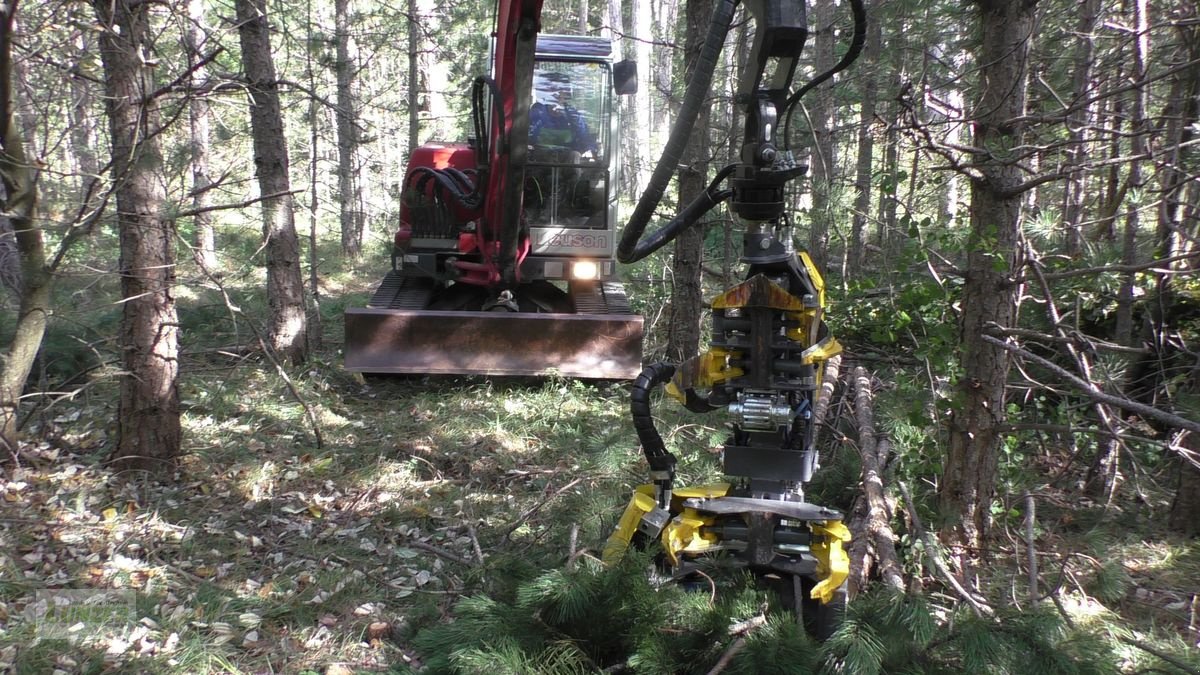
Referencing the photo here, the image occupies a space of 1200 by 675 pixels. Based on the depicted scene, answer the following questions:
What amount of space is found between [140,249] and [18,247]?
2.01 feet

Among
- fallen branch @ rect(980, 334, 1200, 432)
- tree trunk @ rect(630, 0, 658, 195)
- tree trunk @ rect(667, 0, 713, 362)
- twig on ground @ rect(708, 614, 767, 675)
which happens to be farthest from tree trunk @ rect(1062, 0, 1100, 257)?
tree trunk @ rect(630, 0, 658, 195)

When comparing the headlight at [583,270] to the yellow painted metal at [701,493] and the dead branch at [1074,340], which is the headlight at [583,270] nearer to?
the dead branch at [1074,340]

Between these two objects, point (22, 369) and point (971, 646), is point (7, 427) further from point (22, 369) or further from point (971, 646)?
point (971, 646)

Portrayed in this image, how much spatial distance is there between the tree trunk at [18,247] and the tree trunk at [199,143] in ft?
2.63

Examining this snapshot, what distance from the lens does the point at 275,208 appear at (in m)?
7.46

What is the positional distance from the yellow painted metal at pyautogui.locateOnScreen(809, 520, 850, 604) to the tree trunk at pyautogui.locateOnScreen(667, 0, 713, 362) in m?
4.22

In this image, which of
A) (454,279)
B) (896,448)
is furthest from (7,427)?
(896,448)

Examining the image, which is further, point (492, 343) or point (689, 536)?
point (492, 343)

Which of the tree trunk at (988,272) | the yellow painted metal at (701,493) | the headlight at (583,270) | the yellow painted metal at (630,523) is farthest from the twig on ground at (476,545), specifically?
the headlight at (583,270)

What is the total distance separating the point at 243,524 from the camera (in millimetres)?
4621

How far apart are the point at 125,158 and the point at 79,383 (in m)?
2.58

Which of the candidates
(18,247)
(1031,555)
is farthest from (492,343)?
(1031,555)

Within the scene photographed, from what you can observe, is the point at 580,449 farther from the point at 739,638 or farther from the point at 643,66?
the point at 643,66

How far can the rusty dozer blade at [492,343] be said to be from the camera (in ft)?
23.8
